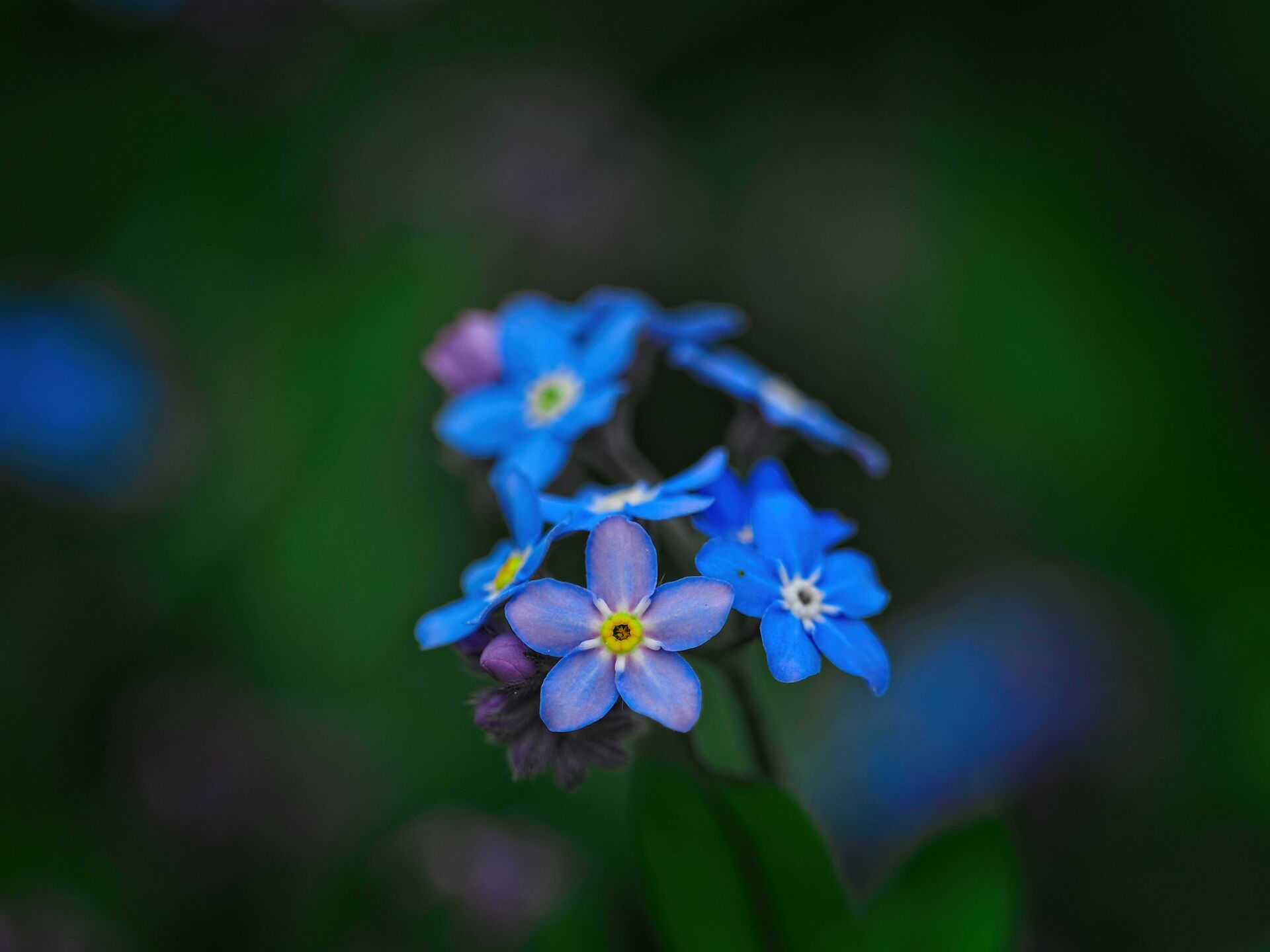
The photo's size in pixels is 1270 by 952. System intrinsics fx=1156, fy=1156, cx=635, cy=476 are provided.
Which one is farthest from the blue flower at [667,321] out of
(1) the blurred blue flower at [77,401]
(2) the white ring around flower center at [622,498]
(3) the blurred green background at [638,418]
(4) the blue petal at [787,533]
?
(1) the blurred blue flower at [77,401]

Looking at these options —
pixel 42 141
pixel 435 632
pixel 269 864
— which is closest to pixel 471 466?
pixel 435 632

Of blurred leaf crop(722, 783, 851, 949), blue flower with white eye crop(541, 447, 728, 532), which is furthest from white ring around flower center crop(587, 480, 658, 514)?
blurred leaf crop(722, 783, 851, 949)

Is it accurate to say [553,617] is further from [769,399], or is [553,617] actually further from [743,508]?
[769,399]

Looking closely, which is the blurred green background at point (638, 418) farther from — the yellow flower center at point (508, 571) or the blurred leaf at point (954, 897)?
the yellow flower center at point (508, 571)


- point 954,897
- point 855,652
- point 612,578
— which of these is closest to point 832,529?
point 855,652

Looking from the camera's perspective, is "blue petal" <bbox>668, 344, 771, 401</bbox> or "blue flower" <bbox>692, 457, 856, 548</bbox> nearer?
"blue flower" <bbox>692, 457, 856, 548</bbox>

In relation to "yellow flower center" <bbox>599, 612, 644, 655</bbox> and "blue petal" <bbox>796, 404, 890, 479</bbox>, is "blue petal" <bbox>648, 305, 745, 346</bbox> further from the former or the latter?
"yellow flower center" <bbox>599, 612, 644, 655</bbox>
